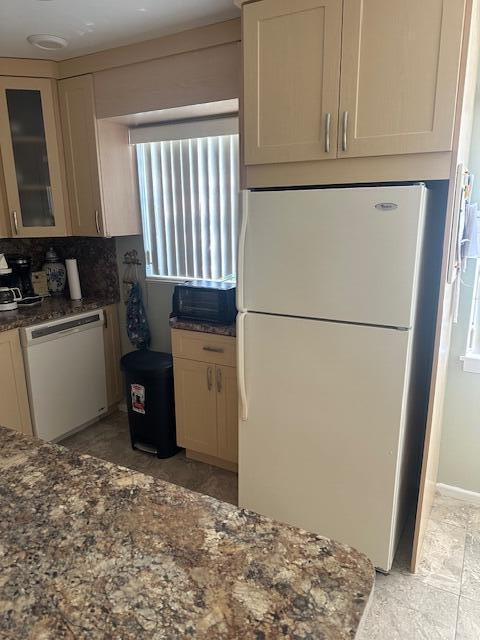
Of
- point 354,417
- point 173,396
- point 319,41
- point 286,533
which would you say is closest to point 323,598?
point 286,533

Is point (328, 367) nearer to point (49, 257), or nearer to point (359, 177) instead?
point (359, 177)

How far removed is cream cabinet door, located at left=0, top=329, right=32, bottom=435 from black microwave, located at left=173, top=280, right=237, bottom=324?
96 centimetres

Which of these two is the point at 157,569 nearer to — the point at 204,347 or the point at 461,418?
the point at 204,347

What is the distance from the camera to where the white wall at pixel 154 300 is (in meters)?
3.15

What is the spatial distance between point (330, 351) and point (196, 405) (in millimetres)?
1140

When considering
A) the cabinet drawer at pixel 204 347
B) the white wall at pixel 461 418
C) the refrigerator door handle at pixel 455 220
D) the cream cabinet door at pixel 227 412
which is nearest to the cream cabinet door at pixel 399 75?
the refrigerator door handle at pixel 455 220

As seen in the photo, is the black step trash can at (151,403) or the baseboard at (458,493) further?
the black step trash can at (151,403)

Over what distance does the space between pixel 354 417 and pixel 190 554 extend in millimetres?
1124

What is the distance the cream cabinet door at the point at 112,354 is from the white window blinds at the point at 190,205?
48 centimetres

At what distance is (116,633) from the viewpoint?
0.67 meters

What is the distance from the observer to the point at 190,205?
2.91m

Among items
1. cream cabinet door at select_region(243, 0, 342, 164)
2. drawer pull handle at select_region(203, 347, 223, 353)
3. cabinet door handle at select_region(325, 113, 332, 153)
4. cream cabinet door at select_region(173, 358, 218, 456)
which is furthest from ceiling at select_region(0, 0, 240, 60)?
cream cabinet door at select_region(173, 358, 218, 456)

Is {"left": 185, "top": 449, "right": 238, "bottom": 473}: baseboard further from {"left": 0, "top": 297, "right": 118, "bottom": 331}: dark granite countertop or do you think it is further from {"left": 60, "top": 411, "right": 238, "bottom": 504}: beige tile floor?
{"left": 0, "top": 297, "right": 118, "bottom": 331}: dark granite countertop

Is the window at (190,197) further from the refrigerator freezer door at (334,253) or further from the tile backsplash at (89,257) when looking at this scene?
the refrigerator freezer door at (334,253)
